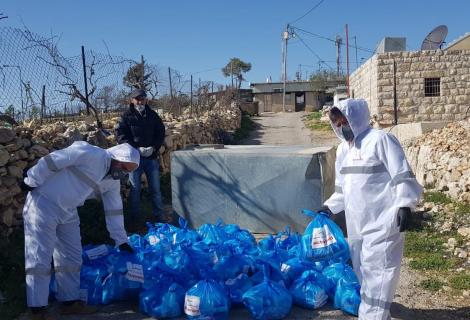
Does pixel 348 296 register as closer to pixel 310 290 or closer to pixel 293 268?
pixel 310 290

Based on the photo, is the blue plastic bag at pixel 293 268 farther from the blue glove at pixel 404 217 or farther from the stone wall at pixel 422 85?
the stone wall at pixel 422 85

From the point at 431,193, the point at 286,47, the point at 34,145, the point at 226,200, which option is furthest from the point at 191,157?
the point at 286,47

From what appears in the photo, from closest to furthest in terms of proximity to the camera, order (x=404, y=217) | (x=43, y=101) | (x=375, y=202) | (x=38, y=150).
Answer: (x=404, y=217) < (x=375, y=202) < (x=38, y=150) < (x=43, y=101)

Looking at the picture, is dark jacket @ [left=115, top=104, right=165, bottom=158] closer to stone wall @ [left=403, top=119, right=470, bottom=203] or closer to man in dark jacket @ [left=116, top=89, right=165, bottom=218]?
man in dark jacket @ [left=116, top=89, right=165, bottom=218]

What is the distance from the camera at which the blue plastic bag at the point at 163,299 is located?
3830 millimetres

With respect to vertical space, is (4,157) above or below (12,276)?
above

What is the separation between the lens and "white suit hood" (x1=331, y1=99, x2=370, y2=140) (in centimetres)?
340

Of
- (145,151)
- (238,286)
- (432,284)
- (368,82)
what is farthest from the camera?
(368,82)

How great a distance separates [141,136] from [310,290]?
326cm

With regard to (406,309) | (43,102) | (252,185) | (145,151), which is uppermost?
(43,102)

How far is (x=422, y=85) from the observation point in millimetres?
15477

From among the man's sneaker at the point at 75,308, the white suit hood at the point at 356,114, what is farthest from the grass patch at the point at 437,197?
the man's sneaker at the point at 75,308

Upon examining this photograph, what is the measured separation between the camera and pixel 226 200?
20.0ft

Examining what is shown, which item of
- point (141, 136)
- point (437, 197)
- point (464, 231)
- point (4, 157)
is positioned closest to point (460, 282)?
point (464, 231)
